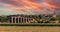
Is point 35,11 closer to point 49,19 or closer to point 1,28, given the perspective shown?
point 49,19

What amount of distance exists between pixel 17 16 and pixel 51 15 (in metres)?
0.89

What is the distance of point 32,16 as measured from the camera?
3.33 m

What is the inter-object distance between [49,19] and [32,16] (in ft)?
1.51

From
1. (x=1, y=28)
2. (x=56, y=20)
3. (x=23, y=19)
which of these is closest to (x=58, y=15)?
(x=56, y=20)

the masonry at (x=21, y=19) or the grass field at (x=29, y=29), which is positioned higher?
the masonry at (x=21, y=19)

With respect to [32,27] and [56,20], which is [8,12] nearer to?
[32,27]

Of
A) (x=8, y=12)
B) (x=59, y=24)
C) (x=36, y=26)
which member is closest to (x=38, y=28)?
(x=36, y=26)

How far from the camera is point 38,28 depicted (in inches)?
131

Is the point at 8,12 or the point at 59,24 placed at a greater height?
the point at 8,12

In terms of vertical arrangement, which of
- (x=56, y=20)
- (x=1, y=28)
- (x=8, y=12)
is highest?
(x=8, y=12)

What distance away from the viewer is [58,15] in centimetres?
331

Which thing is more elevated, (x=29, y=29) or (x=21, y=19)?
(x=21, y=19)

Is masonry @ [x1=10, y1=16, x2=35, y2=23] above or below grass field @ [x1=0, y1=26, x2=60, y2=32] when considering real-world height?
above

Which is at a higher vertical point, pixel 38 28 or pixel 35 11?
pixel 35 11
